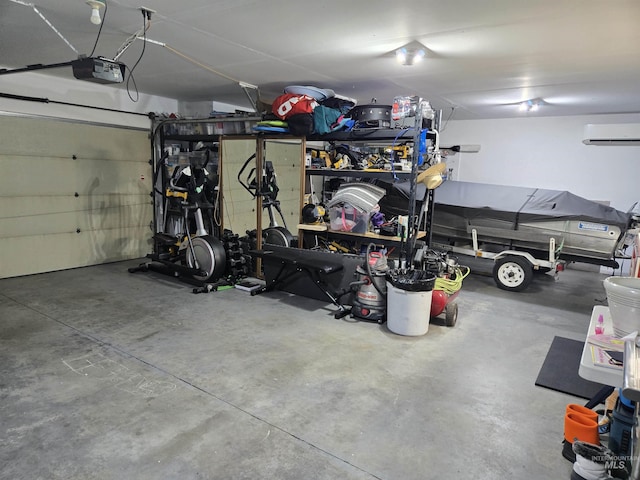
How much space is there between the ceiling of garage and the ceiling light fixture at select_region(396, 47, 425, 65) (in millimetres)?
87

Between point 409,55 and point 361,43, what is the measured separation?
0.53 metres

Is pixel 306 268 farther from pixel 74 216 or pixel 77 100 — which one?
pixel 77 100

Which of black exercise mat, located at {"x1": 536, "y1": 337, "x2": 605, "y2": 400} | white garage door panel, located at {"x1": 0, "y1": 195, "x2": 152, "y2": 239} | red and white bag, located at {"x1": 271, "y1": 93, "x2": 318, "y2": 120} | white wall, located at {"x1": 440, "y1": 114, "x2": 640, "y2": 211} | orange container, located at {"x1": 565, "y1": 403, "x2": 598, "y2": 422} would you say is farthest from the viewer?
white wall, located at {"x1": 440, "y1": 114, "x2": 640, "y2": 211}

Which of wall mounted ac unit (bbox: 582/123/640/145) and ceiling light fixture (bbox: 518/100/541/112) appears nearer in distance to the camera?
ceiling light fixture (bbox: 518/100/541/112)

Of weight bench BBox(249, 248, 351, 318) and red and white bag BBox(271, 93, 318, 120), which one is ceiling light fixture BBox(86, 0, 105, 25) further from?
weight bench BBox(249, 248, 351, 318)

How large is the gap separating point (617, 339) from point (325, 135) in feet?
12.9

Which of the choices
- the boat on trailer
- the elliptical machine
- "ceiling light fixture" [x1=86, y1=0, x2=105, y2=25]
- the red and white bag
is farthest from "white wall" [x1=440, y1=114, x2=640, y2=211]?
"ceiling light fixture" [x1=86, y1=0, x2=105, y2=25]

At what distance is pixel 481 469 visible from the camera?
2.12 m

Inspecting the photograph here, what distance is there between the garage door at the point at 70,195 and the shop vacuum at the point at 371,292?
4.36 metres

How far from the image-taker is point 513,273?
5.55 m

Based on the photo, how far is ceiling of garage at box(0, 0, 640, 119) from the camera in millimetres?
2814

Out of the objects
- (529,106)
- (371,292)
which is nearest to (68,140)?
(371,292)

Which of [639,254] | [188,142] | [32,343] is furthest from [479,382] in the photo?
[188,142]

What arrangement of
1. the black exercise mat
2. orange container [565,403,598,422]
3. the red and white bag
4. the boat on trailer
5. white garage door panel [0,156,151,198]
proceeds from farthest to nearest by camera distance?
white garage door panel [0,156,151,198] → the boat on trailer → the red and white bag → the black exercise mat → orange container [565,403,598,422]
